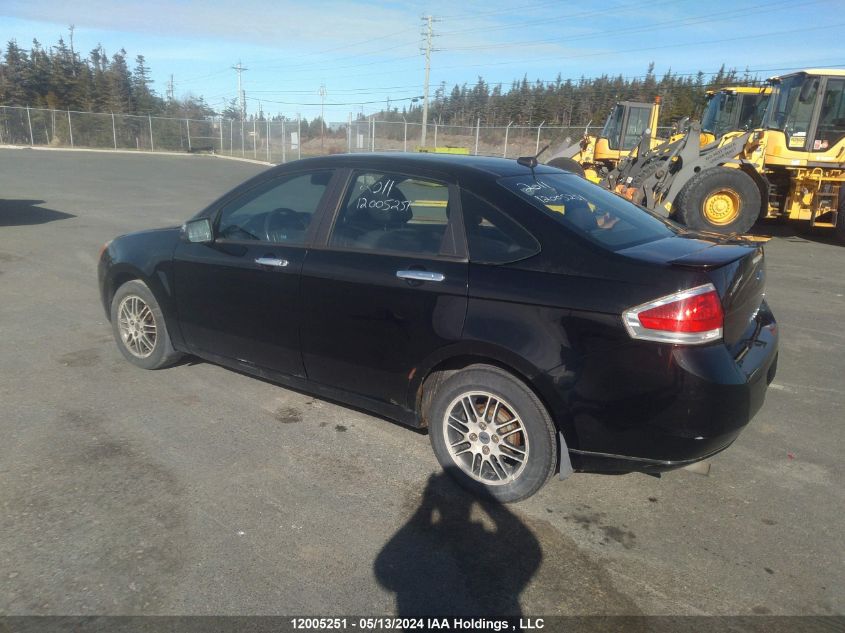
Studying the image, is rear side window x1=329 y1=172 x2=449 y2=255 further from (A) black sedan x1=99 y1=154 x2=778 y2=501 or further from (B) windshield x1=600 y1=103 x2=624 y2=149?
(B) windshield x1=600 y1=103 x2=624 y2=149

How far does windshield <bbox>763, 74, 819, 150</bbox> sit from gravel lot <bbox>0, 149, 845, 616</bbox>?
9.80m

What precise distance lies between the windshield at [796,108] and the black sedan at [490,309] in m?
11.0

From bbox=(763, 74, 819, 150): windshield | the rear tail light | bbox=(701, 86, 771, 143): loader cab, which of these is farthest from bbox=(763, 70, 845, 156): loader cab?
the rear tail light

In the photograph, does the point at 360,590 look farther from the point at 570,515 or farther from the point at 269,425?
the point at 269,425

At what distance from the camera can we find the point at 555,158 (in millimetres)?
17609

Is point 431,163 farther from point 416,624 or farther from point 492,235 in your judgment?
point 416,624

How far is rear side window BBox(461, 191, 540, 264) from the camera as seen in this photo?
311cm

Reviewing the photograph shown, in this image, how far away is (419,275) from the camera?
130 inches

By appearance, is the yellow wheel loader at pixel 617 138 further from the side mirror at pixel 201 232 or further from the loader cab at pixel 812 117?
the side mirror at pixel 201 232

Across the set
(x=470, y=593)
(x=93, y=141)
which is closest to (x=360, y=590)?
(x=470, y=593)

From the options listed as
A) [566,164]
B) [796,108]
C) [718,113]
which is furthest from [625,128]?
[796,108]

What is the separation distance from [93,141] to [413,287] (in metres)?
54.0

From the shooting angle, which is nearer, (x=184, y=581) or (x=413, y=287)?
(x=184, y=581)

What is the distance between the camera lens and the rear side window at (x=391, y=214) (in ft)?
11.4
